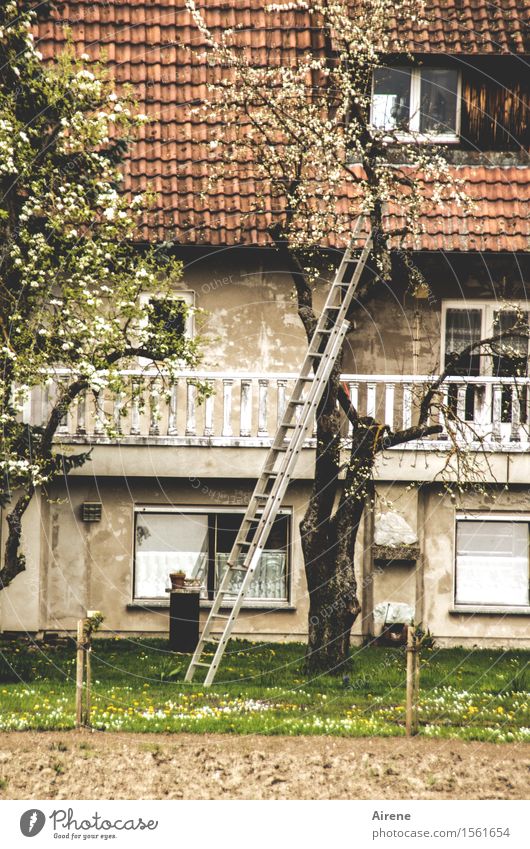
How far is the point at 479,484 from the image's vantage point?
22094 millimetres

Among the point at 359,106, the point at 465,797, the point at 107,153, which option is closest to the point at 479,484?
the point at 359,106

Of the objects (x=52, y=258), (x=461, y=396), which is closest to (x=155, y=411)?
(x=52, y=258)

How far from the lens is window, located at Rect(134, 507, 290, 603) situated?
75.6 ft

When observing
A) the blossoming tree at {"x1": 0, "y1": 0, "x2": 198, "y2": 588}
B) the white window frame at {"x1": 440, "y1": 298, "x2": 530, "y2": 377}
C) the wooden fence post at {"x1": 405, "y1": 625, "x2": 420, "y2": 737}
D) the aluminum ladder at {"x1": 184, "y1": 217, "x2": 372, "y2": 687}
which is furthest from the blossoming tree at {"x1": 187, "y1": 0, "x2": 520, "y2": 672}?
the wooden fence post at {"x1": 405, "y1": 625, "x2": 420, "y2": 737}

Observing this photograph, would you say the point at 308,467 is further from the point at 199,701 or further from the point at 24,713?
the point at 24,713

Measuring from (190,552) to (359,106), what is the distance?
8446 mm

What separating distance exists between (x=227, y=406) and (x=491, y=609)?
5959 mm

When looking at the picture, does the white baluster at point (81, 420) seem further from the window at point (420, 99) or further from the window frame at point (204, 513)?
the window at point (420, 99)

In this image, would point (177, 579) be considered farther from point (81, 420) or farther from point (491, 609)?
point (491, 609)

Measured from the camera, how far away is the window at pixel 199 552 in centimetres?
2305

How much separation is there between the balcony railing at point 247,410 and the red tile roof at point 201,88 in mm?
2480

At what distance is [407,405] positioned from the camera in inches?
885

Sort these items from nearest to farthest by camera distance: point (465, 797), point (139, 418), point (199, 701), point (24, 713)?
point (465, 797) < point (24, 713) < point (199, 701) < point (139, 418)

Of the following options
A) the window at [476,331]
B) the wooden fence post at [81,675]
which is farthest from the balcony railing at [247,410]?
the wooden fence post at [81,675]
